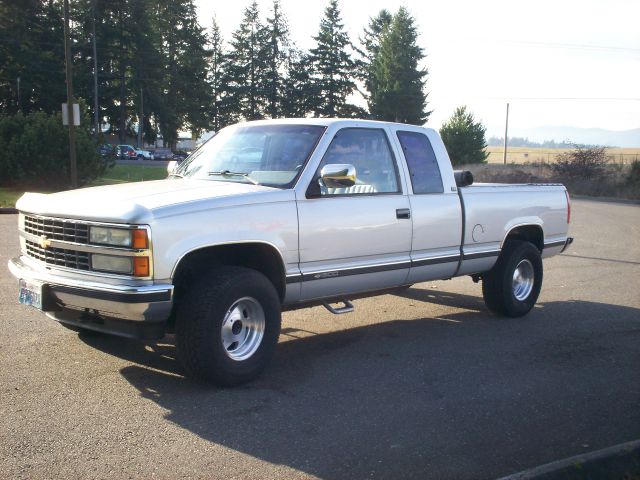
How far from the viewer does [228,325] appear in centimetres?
525

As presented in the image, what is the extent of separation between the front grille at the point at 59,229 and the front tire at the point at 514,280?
4.71m

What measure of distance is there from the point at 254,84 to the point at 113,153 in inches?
2027

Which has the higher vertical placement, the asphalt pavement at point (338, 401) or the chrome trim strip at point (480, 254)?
the chrome trim strip at point (480, 254)

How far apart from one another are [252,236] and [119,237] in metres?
1.00

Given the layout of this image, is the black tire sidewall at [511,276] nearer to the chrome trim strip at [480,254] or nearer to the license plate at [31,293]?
the chrome trim strip at [480,254]

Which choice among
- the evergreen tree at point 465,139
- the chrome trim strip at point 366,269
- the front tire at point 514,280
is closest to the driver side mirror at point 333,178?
Result: the chrome trim strip at point 366,269

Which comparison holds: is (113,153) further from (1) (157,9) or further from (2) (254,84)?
(1) (157,9)

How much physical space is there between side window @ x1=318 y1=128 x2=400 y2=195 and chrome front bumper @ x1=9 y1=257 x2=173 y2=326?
6.35 ft

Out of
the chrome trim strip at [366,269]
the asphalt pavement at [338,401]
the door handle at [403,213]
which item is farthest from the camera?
the door handle at [403,213]

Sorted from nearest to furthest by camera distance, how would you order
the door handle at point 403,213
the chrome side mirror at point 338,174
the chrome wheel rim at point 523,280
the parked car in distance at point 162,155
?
the chrome side mirror at point 338,174 → the door handle at point 403,213 → the chrome wheel rim at point 523,280 → the parked car in distance at point 162,155

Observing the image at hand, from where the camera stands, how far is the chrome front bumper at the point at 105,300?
4664 mm

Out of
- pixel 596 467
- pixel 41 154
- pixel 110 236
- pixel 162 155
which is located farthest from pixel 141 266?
pixel 162 155

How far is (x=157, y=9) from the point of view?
255 ft

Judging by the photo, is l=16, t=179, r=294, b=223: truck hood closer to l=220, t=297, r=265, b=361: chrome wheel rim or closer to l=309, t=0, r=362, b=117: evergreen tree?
l=220, t=297, r=265, b=361: chrome wheel rim
